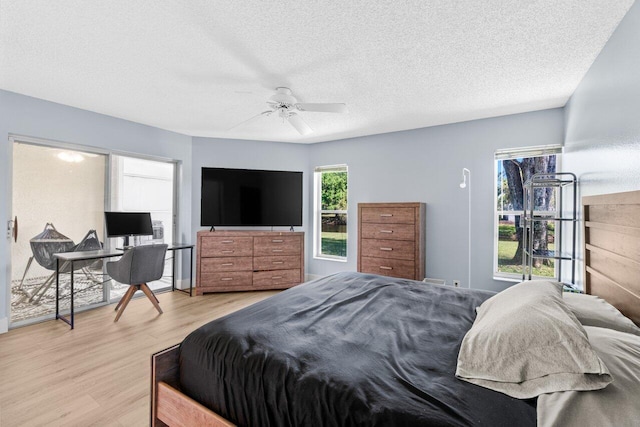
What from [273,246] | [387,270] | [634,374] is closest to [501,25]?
[634,374]

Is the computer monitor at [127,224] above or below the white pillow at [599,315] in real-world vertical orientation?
above

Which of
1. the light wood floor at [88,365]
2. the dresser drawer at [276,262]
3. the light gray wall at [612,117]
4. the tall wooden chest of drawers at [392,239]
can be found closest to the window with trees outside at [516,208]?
the light gray wall at [612,117]

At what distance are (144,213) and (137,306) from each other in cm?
122

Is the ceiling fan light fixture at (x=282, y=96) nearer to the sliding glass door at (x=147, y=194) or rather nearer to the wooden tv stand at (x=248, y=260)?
the wooden tv stand at (x=248, y=260)

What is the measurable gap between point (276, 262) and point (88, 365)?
2519 mm

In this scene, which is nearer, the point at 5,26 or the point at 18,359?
the point at 5,26

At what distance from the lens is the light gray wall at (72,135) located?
2.89m

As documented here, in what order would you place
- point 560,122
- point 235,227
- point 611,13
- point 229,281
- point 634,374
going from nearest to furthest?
1. point 634,374
2. point 611,13
3. point 560,122
4. point 229,281
5. point 235,227

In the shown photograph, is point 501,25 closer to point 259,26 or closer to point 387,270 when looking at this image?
point 259,26

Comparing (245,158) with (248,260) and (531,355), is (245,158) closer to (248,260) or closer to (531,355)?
(248,260)

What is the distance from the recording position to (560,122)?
10.5ft

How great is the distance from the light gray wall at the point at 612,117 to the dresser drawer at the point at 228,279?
13.2ft

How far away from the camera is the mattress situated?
0.92 metres

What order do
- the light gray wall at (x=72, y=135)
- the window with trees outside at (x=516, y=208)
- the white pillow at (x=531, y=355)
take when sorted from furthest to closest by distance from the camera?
the window with trees outside at (x=516, y=208) → the light gray wall at (x=72, y=135) → the white pillow at (x=531, y=355)
